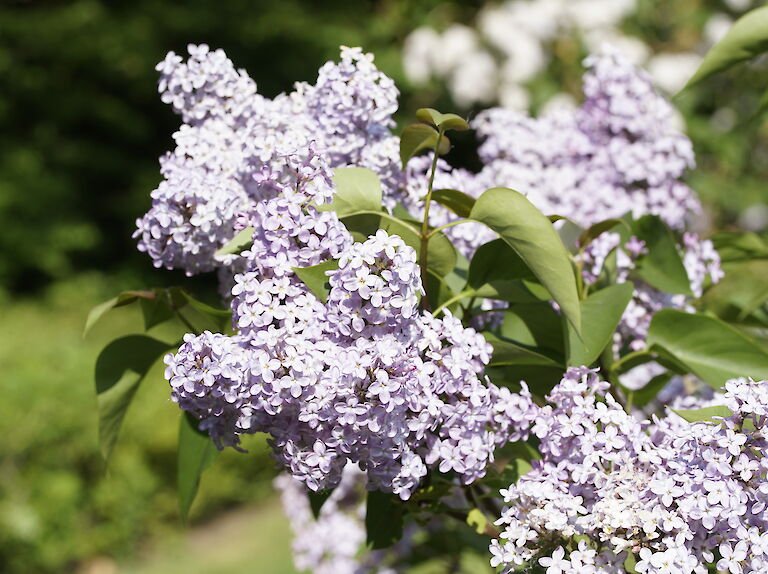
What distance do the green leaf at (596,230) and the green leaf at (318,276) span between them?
1.43ft

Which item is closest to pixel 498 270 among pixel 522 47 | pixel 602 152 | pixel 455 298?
pixel 455 298

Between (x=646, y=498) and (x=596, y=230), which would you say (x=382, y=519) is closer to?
(x=646, y=498)

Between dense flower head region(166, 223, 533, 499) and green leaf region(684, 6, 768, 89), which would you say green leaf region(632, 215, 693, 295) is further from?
dense flower head region(166, 223, 533, 499)

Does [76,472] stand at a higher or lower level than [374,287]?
lower

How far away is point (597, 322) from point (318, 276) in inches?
14.9

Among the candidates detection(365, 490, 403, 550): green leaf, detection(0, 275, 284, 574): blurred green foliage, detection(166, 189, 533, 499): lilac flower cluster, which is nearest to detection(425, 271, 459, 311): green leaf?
detection(166, 189, 533, 499): lilac flower cluster

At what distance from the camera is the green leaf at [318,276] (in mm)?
979

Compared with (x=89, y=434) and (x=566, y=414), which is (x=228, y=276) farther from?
(x=89, y=434)

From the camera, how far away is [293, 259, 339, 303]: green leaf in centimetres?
98

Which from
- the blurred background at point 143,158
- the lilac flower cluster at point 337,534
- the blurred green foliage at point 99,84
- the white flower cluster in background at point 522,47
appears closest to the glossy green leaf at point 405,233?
the lilac flower cluster at point 337,534

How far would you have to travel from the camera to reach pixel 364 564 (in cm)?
221

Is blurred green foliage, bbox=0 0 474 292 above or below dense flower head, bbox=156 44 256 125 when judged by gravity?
below

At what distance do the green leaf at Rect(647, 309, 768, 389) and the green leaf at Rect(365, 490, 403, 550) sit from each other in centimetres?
42

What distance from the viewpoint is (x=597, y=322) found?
1150 mm
